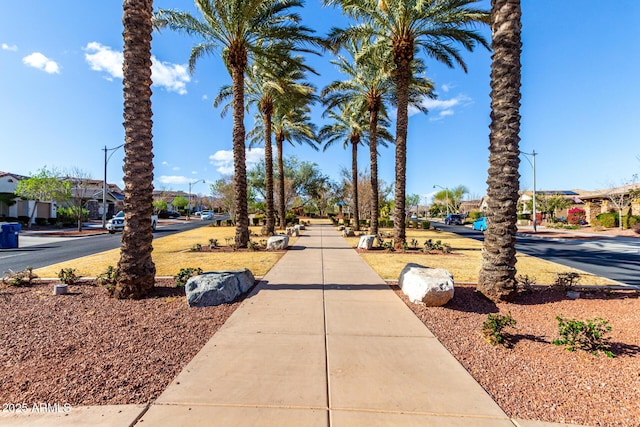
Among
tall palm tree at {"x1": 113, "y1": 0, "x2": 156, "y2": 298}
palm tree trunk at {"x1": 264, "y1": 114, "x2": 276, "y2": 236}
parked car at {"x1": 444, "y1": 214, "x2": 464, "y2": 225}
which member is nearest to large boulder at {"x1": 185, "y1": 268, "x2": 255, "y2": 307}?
tall palm tree at {"x1": 113, "y1": 0, "x2": 156, "y2": 298}

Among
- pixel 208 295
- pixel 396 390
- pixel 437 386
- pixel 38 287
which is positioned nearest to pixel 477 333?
pixel 437 386

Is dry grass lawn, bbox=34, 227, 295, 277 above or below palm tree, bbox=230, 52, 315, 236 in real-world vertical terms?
below

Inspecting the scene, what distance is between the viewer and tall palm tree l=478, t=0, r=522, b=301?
6.48 meters

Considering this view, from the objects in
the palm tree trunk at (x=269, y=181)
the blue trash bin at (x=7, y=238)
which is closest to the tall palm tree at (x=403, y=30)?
the palm tree trunk at (x=269, y=181)

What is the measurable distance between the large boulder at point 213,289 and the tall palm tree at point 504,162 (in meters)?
4.79

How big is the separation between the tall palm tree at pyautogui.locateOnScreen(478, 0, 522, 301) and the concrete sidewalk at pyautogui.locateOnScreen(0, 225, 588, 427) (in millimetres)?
2096

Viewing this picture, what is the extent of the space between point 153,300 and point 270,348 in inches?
125

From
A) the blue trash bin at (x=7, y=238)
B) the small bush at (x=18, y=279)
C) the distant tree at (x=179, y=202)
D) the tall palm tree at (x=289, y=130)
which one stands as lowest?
the small bush at (x=18, y=279)

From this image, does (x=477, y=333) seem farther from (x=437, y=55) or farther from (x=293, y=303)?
(x=437, y=55)

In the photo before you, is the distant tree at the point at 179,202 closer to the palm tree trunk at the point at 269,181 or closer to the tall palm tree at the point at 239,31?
the palm tree trunk at the point at 269,181

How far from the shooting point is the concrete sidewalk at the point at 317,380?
285cm

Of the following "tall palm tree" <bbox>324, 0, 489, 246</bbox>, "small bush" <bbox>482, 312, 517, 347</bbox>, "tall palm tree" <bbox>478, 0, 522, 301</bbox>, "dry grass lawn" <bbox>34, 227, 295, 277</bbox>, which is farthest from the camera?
"tall palm tree" <bbox>324, 0, 489, 246</bbox>

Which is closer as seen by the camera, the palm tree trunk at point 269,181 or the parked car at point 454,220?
the palm tree trunk at point 269,181

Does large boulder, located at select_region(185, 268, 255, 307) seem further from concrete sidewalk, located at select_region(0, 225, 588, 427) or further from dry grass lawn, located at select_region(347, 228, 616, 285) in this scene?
dry grass lawn, located at select_region(347, 228, 616, 285)
